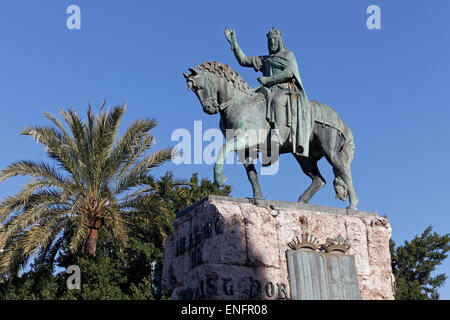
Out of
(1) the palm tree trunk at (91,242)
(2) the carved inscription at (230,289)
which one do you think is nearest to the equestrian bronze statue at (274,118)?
(2) the carved inscription at (230,289)

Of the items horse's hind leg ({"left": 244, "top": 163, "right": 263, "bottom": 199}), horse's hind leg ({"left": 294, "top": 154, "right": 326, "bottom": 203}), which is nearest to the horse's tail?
horse's hind leg ({"left": 294, "top": 154, "right": 326, "bottom": 203})

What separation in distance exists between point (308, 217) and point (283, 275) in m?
1.04

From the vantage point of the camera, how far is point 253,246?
916 cm

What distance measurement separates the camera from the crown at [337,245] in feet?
31.9

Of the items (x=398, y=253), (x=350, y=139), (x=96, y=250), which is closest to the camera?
(x=350, y=139)

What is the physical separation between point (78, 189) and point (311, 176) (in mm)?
9327

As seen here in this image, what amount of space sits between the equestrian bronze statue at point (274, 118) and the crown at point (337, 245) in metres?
1.04

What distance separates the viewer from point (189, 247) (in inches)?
382

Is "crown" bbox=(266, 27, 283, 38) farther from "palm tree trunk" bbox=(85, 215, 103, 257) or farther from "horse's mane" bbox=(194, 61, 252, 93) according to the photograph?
"palm tree trunk" bbox=(85, 215, 103, 257)

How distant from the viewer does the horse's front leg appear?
380 inches

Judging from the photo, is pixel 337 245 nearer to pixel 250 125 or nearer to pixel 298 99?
pixel 250 125

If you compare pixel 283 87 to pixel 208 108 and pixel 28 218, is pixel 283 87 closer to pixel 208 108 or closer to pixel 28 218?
pixel 208 108

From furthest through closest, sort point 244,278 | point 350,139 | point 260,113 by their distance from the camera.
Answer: point 350,139 < point 260,113 < point 244,278

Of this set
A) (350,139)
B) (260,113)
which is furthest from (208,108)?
(350,139)
